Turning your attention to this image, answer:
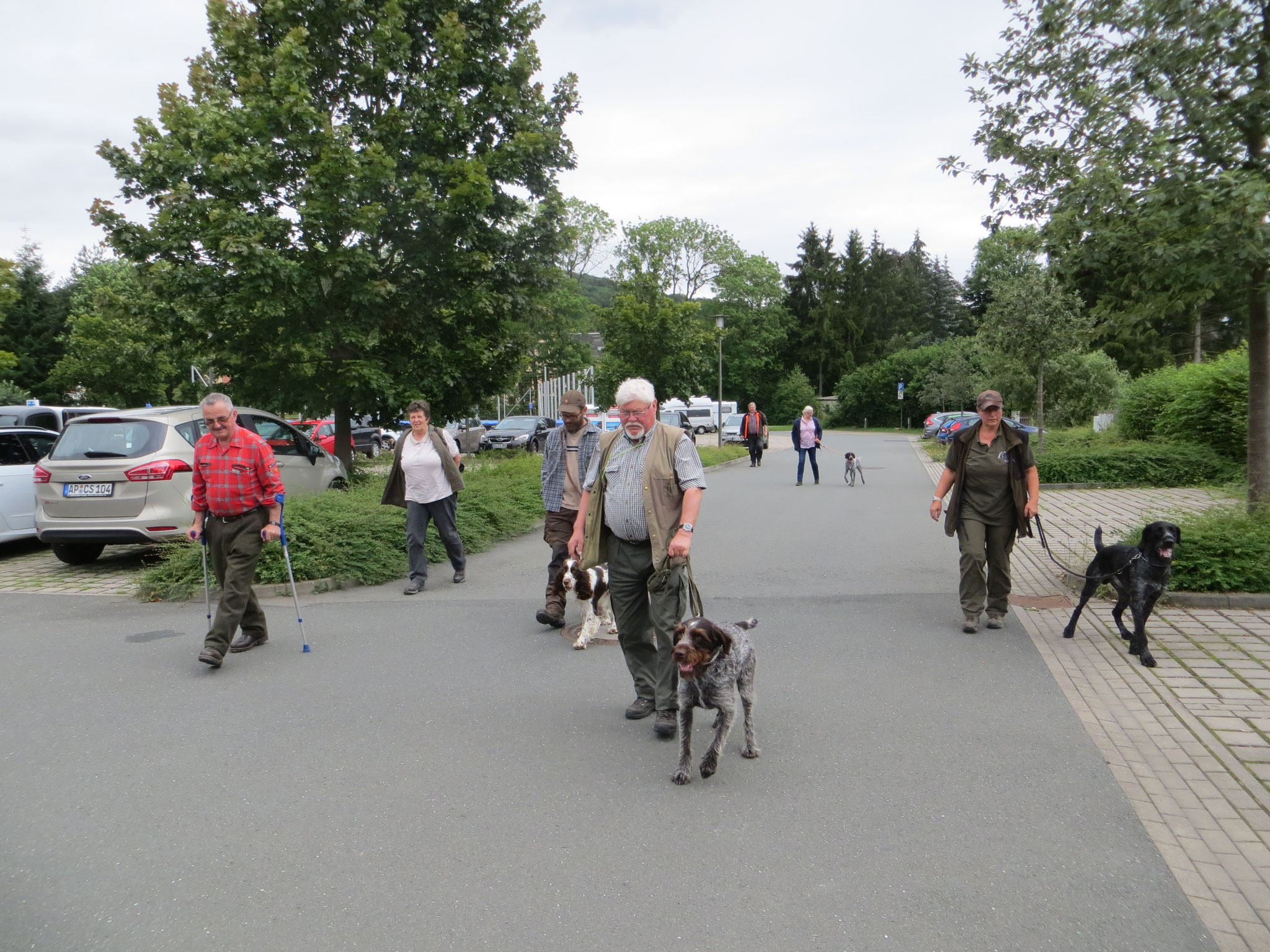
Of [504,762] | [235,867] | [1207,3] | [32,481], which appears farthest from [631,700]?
[32,481]

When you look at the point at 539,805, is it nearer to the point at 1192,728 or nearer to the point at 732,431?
the point at 1192,728

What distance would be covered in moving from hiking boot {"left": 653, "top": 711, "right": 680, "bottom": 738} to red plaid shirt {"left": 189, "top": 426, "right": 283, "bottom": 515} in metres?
3.20

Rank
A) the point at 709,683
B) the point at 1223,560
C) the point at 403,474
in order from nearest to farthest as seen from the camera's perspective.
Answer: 1. the point at 709,683
2. the point at 1223,560
3. the point at 403,474

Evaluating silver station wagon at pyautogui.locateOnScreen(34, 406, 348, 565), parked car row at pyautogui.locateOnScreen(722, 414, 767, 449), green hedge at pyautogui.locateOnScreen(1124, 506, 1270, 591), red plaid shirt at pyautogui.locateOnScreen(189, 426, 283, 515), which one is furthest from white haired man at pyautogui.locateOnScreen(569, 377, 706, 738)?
parked car row at pyautogui.locateOnScreen(722, 414, 767, 449)

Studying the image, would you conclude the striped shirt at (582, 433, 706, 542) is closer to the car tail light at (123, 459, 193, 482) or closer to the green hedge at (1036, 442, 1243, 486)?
the car tail light at (123, 459, 193, 482)

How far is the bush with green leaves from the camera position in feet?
A: 60.7

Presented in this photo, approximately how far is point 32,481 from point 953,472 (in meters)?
10.4

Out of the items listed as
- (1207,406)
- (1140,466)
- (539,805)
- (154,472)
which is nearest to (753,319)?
(1207,406)

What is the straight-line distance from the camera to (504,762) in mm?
4613

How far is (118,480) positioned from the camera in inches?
385

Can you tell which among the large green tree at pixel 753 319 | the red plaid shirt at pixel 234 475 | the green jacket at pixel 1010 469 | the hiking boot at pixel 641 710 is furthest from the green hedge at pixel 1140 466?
the large green tree at pixel 753 319

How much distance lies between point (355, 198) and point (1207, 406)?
16.5m

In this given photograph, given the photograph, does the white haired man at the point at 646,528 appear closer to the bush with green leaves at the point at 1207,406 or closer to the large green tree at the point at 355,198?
the large green tree at the point at 355,198

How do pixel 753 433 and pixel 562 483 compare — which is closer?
pixel 562 483
